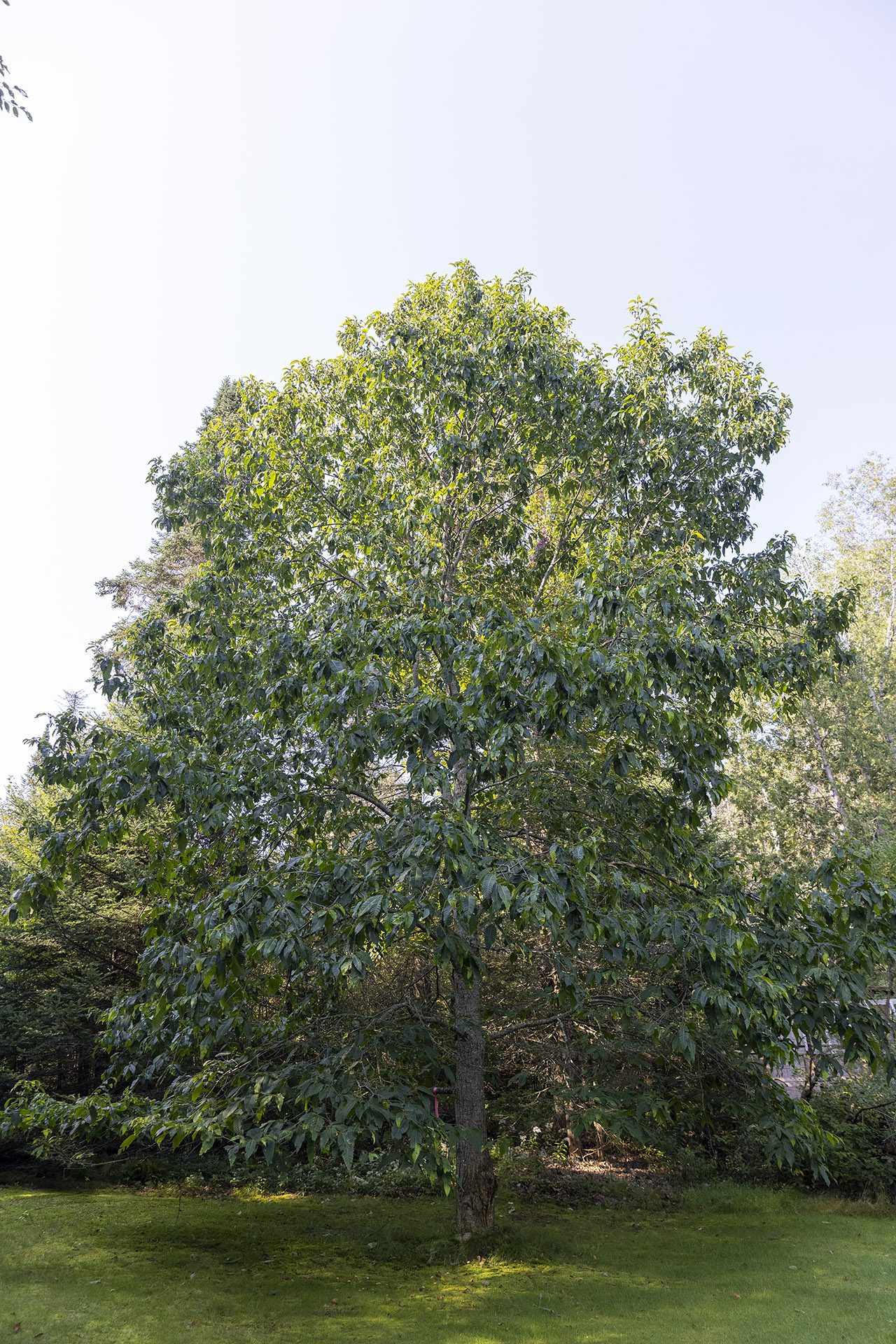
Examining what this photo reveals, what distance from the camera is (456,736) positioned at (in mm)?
5496

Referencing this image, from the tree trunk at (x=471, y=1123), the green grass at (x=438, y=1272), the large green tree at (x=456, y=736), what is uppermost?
the large green tree at (x=456, y=736)

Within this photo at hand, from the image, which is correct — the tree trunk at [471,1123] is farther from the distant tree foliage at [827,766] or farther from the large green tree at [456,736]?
the distant tree foliage at [827,766]

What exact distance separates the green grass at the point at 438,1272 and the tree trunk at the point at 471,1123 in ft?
0.80

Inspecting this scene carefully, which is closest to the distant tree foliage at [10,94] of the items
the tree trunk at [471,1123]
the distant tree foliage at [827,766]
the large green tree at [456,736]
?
the large green tree at [456,736]

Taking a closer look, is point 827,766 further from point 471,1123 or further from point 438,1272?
point 438,1272

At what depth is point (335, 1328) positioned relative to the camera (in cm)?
550

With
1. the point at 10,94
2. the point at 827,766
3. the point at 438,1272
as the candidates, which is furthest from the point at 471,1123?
the point at 827,766

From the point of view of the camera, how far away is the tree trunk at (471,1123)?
288 inches

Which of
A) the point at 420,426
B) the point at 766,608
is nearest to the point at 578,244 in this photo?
the point at 420,426

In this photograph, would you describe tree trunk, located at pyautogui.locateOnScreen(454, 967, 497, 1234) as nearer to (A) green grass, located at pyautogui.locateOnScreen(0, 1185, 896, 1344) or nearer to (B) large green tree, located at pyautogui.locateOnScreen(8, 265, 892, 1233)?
(B) large green tree, located at pyautogui.locateOnScreen(8, 265, 892, 1233)

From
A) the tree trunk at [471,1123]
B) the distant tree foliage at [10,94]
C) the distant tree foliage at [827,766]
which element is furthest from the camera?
the distant tree foliage at [827,766]

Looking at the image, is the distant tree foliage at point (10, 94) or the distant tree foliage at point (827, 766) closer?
the distant tree foliage at point (10, 94)

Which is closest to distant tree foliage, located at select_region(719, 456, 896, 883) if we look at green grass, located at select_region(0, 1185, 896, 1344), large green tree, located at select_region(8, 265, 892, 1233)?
green grass, located at select_region(0, 1185, 896, 1344)

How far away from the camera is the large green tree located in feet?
17.4
